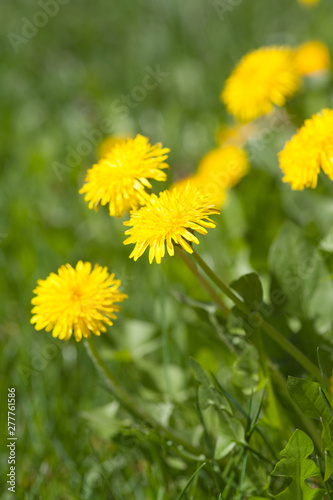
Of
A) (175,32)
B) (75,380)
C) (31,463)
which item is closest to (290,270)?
(75,380)

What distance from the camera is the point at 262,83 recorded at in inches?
79.2

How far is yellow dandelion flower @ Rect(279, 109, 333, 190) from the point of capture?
3.80 ft

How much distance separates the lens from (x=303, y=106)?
249cm

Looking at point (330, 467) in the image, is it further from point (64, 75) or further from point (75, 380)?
point (64, 75)

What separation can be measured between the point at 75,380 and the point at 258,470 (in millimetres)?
704

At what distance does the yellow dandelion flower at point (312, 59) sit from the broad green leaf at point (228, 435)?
1778 mm

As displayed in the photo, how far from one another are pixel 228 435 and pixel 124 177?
0.61 meters

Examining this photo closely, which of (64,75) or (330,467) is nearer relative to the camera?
(330,467)

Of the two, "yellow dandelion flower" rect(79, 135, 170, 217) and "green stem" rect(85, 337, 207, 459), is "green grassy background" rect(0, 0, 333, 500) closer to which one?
"green stem" rect(85, 337, 207, 459)
